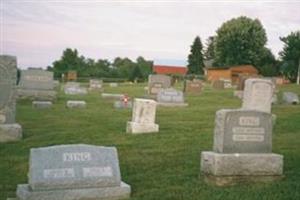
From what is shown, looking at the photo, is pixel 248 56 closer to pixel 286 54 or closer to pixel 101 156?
pixel 286 54

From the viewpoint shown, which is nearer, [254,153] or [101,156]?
[101,156]

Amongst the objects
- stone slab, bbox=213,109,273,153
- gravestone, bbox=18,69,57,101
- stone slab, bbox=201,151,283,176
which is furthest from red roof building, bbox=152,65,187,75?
stone slab, bbox=201,151,283,176

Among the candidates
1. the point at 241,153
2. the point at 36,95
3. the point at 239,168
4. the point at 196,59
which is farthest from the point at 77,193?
the point at 196,59

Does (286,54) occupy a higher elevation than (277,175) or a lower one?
higher

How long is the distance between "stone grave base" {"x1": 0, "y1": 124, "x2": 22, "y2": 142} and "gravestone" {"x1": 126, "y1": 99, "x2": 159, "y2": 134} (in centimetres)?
302

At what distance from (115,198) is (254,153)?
2.65 m

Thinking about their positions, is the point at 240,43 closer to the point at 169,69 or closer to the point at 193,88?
the point at 169,69

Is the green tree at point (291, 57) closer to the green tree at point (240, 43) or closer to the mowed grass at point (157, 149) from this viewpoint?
the green tree at point (240, 43)

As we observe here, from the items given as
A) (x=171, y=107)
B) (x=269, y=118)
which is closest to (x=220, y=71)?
(x=171, y=107)

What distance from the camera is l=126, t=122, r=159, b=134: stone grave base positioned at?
1456cm

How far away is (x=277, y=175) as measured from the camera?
8875mm

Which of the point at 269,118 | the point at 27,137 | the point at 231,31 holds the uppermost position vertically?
the point at 231,31

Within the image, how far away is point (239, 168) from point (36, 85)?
20526 mm

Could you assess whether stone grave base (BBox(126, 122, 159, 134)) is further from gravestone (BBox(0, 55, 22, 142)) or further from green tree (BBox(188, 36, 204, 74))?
green tree (BBox(188, 36, 204, 74))
